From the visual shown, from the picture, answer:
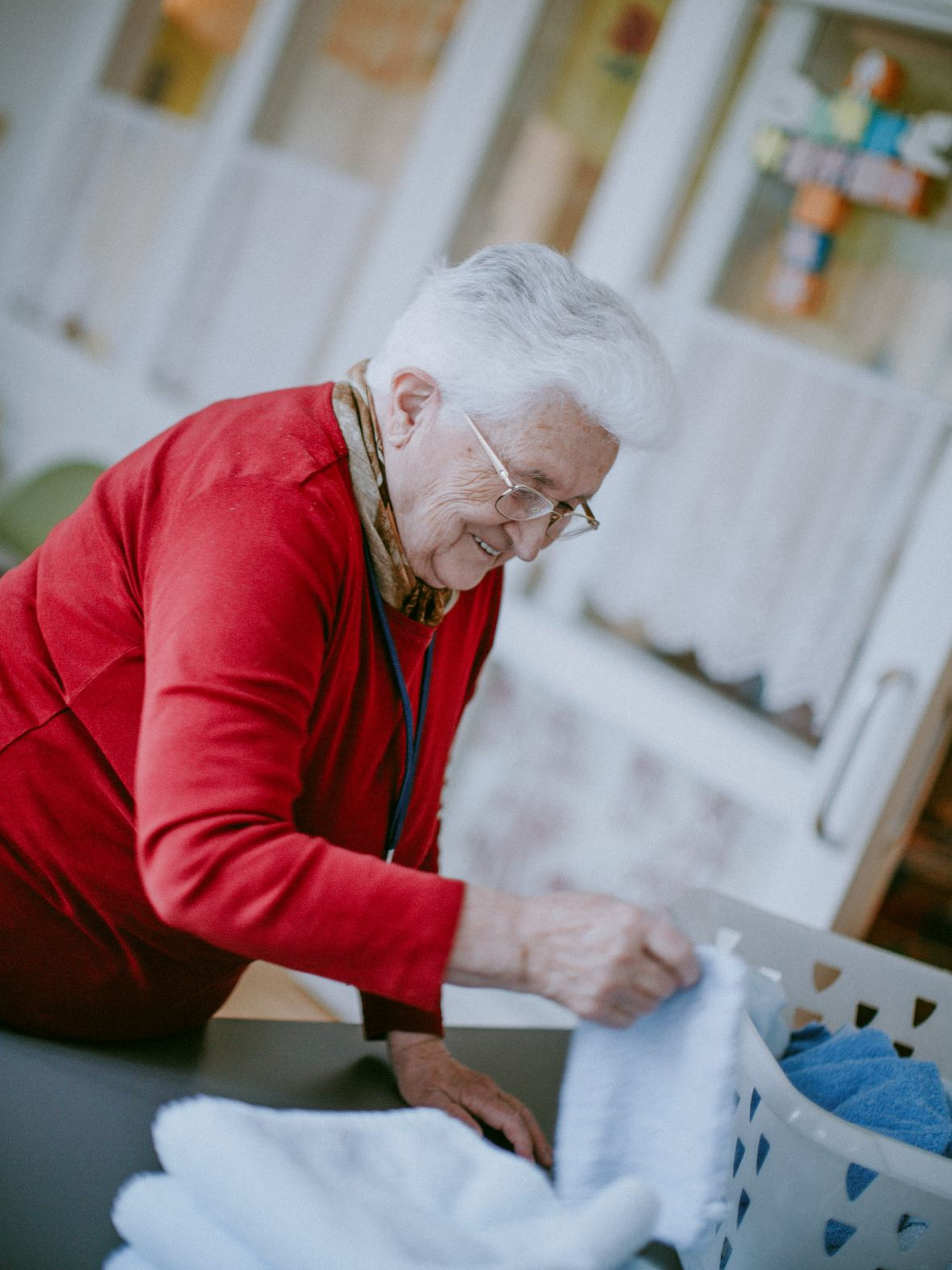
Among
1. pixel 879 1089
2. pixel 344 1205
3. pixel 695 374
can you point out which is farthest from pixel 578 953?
pixel 695 374

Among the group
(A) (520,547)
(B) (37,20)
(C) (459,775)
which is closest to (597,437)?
(A) (520,547)

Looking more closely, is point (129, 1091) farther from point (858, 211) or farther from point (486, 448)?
point (858, 211)

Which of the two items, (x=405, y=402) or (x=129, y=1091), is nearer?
(x=129, y=1091)

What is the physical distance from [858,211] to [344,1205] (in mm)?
2312

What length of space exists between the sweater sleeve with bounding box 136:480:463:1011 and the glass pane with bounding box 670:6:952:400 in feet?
6.10

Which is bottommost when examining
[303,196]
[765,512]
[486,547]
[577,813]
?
[577,813]

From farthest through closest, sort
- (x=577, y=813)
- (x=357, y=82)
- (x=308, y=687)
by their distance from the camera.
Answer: (x=357, y=82) → (x=577, y=813) → (x=308, y=687)

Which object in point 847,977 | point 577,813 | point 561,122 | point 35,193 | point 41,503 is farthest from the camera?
point 35,193

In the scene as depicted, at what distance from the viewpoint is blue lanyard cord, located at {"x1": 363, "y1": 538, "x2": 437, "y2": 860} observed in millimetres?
1047

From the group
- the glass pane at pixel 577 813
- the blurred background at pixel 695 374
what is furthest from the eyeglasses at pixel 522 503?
the glass pane at pixel 577 813

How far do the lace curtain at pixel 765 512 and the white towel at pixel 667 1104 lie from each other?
1.54 meters

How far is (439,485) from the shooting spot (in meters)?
1.05

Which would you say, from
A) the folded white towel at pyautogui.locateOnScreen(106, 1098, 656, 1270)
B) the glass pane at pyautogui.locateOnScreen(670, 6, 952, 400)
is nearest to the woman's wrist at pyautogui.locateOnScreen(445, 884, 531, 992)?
the folded white towel at pyautogui.locateOnScreen(106, 1098, 656, 1270)

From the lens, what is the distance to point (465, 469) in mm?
1028
